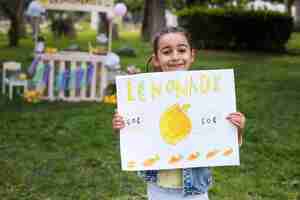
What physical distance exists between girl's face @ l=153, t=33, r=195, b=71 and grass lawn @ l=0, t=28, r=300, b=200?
2.10m

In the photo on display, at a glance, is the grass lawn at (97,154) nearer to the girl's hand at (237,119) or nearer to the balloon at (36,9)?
the balloon at (36,9)

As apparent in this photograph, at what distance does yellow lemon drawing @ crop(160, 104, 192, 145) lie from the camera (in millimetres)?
2799

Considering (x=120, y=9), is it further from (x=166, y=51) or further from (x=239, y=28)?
(x=239, y=28)

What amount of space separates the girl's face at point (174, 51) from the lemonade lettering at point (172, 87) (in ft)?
0.26

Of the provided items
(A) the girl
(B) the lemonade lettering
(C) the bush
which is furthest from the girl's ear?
(C) the bush

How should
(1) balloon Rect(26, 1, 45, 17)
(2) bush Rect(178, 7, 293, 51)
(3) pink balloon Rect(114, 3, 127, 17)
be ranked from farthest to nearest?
1. (2) bush Rect(178, 7, 293, 51)
2. (1) balloon Rect(26, 1, 45, 17)
3. (3) pink balloon Rect(114, 3, 127, 17)

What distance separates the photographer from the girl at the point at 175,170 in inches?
109

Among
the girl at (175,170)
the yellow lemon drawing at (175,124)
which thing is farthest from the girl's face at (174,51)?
the yellow lemon drawing at (175,124)

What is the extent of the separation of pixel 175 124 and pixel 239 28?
53.1 ft

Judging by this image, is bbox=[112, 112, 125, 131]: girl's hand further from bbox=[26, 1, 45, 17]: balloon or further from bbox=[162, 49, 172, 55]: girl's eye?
bbox=[26, 1, 45, 17]: balloon

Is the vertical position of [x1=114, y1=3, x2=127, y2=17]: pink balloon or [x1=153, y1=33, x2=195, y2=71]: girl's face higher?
[x1=114, y1=3, x2=127, y2=17]: pink balloon

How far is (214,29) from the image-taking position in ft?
62.6

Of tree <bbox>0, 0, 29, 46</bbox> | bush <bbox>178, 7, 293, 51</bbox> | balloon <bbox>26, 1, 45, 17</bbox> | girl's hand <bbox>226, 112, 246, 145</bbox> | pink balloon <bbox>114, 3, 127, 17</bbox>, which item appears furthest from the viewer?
tree <bbox>0, 0, 29, 46</bbox>

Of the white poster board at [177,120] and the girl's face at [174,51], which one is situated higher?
the girl's face at [174,51]
